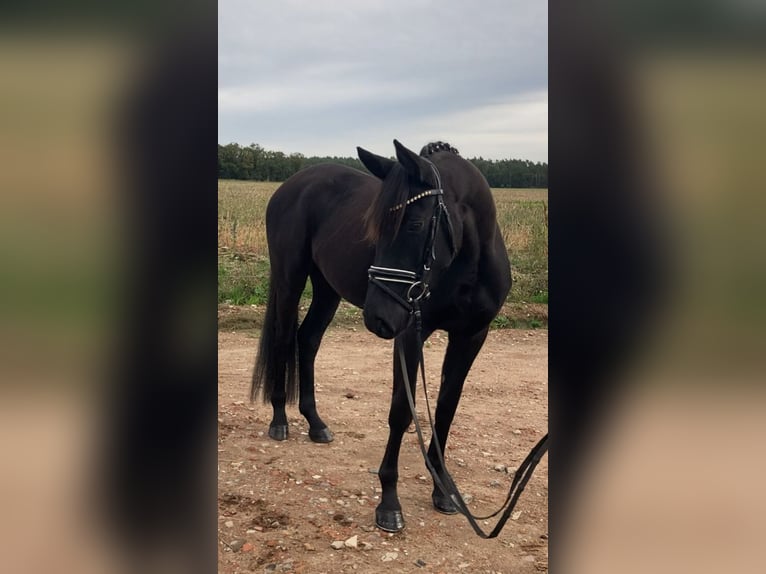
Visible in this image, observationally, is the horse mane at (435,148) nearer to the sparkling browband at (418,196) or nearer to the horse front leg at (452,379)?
the sparkling browband at (418,196)

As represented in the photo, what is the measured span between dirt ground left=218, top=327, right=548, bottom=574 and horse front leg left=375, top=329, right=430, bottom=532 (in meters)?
0.08

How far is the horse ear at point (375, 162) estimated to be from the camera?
106 inches

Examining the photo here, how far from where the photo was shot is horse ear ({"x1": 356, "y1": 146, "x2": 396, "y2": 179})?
8.87 feet

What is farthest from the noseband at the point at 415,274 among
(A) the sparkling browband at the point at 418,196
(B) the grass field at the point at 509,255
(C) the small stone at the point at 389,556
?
(B) the grass field at the point at 509,255

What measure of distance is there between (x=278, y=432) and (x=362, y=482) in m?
0.93

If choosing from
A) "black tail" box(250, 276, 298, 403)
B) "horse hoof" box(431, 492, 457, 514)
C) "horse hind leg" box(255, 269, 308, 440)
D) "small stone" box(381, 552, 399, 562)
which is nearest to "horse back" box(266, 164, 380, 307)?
"horse hind leg" box(255, 269, 308, 440)


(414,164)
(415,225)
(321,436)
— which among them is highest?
(414,164)

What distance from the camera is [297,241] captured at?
4.20 m

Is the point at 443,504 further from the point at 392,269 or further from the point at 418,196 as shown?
the point at 418,196

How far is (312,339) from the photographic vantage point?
4387mm
